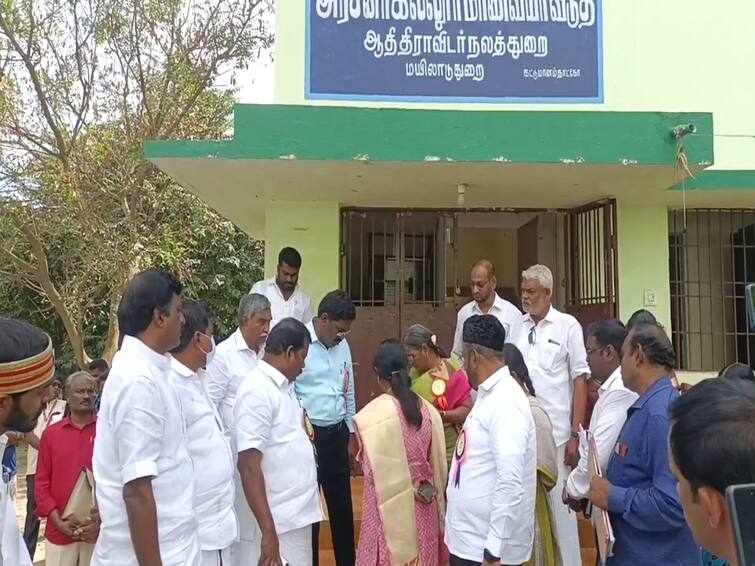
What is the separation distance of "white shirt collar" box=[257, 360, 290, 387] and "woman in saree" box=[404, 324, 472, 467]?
1.29 metres

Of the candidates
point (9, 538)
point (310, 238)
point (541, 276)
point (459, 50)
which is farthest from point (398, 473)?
point (459, 50)

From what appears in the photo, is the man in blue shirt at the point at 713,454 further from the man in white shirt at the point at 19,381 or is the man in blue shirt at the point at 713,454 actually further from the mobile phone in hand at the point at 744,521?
the man in white shirt at the point at 19,381

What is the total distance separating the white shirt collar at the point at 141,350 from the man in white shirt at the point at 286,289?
3477mm

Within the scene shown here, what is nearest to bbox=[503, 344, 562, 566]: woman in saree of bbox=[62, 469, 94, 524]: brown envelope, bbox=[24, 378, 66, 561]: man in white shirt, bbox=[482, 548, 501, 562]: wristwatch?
bbox=[482, 548, 501, 562]: wristwatch

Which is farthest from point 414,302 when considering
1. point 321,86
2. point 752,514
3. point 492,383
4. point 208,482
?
point 752,514

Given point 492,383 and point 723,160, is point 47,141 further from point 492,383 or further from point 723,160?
point 492,383

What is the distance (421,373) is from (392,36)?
3841mm

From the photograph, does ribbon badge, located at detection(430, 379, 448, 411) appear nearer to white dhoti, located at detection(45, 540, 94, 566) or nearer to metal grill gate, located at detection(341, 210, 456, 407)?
white dhoti, located at detection(45, 540, 94, 566)

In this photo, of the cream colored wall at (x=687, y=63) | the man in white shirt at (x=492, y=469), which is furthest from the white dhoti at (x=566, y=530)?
the cream colored wall at (x=687, y=63)

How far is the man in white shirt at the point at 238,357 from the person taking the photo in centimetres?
450

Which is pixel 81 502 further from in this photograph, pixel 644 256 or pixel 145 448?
pixel 644 256

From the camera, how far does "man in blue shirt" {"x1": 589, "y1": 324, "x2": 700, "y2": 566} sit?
279cm

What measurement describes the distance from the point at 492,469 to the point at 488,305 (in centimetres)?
268

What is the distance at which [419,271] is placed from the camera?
7992mm
